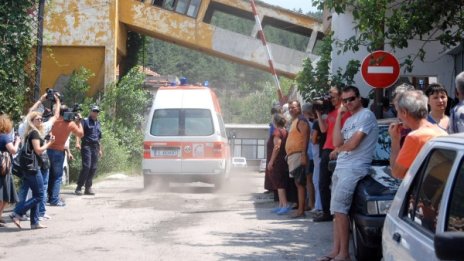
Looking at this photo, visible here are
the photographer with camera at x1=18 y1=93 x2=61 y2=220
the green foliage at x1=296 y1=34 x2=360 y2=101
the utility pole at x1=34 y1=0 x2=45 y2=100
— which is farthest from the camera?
the green foliage at x1=296 y1=34 x2=360 y2=101

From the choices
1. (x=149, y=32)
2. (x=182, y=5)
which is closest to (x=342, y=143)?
(x=149, y=32)

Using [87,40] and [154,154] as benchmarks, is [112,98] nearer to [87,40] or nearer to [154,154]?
[87,40]

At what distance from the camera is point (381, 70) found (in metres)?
12.6

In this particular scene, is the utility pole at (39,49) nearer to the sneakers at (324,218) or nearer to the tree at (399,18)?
the tree at (399,18)

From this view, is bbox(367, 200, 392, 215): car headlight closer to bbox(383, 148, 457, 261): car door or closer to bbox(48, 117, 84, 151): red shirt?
bbox(383, 148, 457, 261): car door

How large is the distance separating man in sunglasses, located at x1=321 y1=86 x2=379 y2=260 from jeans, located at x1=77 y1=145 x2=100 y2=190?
8801 millimetres

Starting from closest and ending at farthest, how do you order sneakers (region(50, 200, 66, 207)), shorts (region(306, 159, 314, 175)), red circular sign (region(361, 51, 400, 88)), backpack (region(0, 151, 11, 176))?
backpack (region(0, 151, 11, 176)) < shorts (region(306, 159, 314, 175)) < red circular sign (region(361, 51, 400, 88)) < sneakers (region(50, 200, 66, 207))

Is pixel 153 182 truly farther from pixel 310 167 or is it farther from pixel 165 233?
pixel 165 233

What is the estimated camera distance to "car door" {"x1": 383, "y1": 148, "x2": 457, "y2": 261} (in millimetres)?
3802

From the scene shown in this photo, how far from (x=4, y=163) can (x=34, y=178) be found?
1.51 feet

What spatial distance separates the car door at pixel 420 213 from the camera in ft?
12.5

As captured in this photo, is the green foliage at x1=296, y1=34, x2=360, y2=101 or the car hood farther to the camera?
the green foliage at x1=296, y1=34, x2=360, y2=101

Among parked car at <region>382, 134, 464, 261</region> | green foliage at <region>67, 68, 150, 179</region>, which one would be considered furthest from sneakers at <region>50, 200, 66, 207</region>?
green foliage at <region>67, 68, 150, 179</region>

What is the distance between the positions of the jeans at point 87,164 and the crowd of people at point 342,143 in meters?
Answer: 3.67
